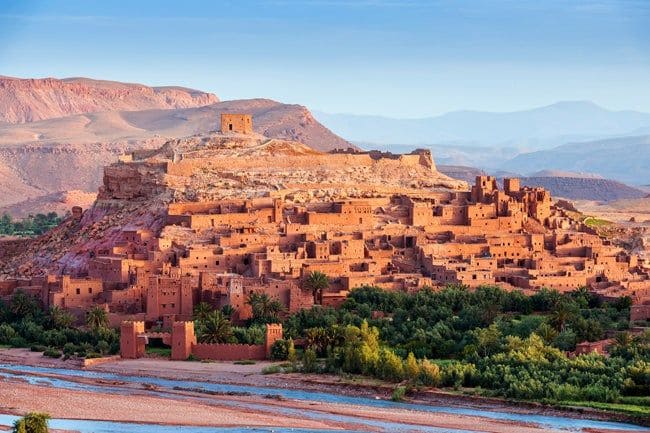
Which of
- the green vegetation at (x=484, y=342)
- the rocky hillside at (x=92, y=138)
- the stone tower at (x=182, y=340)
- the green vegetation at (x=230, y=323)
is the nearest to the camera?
the green vegetation at (x=484, y=342)

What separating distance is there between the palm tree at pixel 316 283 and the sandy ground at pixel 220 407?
17.6 feet

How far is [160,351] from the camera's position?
4522 cm

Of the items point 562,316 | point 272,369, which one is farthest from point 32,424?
point 562,316

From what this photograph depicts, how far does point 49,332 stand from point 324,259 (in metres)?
8.56

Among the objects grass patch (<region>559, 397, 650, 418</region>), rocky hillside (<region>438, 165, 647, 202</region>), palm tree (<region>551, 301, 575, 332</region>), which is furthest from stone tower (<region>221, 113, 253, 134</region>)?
rocky hillside (<region>438, 165, 647, 202</region>)

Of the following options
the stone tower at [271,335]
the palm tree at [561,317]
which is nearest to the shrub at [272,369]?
the stone tower at [271,335]

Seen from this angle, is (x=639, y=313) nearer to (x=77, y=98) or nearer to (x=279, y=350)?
(x=279, y=350)

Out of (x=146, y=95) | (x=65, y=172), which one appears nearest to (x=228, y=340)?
(x=65, y=172)

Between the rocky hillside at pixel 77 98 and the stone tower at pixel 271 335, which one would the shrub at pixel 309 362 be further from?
the rocky hillside at pixel 77 98

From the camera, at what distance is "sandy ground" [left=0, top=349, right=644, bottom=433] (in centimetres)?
3734

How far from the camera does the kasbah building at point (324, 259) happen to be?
47.3 m

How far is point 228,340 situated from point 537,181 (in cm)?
9589

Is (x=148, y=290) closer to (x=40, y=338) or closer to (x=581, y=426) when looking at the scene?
(x=40, y=338)

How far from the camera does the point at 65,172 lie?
12988 cm
